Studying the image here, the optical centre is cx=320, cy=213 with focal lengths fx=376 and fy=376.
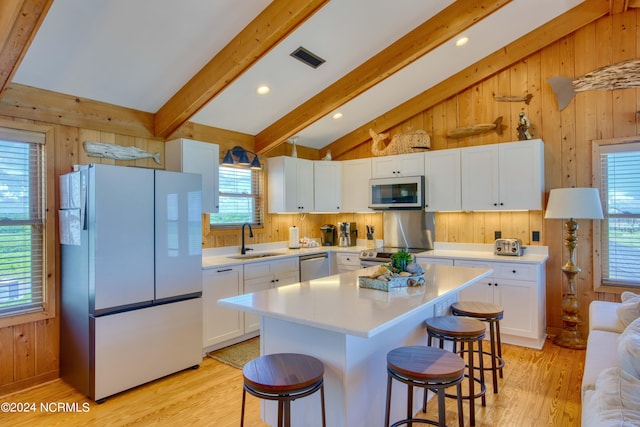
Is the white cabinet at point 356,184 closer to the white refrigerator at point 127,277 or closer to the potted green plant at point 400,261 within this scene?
the white refrigerator at point 127,277

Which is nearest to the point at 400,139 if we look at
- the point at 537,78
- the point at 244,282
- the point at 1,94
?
the point at 537,78

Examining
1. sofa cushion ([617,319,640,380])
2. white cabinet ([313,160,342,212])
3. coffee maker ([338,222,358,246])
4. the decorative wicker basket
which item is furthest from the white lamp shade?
white cabinet ([313,160,342,212])

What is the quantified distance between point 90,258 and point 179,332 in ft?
3.22

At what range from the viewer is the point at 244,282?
13.2ft

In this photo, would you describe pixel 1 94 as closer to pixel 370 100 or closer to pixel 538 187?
pixel 370 100

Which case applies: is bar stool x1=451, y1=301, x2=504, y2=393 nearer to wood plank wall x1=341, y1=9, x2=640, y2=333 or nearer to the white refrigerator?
wood plank wall x1=341, y1=9, x2=640, y2=333

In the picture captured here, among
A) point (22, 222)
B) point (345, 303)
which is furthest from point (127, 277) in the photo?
point (345, 303)

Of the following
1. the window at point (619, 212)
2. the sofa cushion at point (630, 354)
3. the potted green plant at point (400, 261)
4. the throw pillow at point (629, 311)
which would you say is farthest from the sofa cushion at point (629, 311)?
the window at point (619, 212)

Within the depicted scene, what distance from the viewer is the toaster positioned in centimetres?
411

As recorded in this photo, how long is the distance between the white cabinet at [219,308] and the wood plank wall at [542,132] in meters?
0.65

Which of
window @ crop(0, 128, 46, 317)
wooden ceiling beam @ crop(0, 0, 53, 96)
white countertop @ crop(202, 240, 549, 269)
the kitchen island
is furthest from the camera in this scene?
white countertop @ crop(202, 240, 549, 269)

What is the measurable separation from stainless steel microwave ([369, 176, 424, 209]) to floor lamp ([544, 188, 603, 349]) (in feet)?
4.62

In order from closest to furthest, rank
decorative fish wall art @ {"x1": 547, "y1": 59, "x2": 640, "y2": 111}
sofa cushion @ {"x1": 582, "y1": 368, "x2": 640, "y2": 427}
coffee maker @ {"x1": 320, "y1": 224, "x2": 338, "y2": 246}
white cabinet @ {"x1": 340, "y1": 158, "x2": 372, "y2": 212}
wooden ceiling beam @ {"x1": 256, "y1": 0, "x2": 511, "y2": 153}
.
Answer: sofa cushion @ {"x1": 582, "y1": 368, "x2": 640, "y2": 427}, wooden ceiling beam @ {"x1": 256, "y1": 0, "x2": 511, "y2": 153}, decorative fish wall art @ {"x1": 547, "y1": 59, "x2": 640, "y2": 111}, white cabinet @ {"x1": 340, "y1": 158, "x2": 372, "y2": 212}, coffee maker @ {"x1": 320, "y1": 224, "x2": 338, "y2": 246}

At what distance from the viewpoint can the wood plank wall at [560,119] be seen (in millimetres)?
3898
